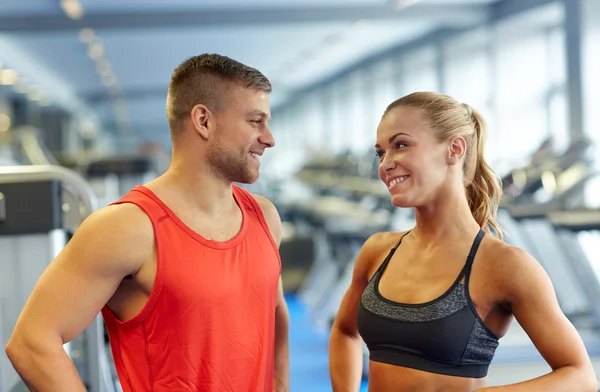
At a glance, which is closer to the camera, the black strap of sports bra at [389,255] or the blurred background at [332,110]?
the black strap of sports bra at [389,255]

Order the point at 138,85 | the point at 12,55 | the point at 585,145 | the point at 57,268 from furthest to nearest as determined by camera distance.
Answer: the point at 138,85
the point at 12,55
the point at 585,145
the point at 57,268

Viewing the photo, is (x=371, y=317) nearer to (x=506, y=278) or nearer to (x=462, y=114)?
(x=506, y=278)

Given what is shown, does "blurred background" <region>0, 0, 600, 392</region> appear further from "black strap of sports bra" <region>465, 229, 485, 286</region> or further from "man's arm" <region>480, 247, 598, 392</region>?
"man's arm" <region>480, 247, 598, 392</region>

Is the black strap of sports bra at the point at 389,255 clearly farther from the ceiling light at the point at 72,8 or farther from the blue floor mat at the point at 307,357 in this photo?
the ceiling light at the point at 72,8

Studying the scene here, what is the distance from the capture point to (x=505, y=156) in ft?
33.9

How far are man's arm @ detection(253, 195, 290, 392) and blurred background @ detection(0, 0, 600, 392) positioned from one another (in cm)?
59

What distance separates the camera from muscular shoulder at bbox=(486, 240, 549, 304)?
1.50 metres

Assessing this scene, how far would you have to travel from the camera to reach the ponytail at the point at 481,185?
177 centimetres

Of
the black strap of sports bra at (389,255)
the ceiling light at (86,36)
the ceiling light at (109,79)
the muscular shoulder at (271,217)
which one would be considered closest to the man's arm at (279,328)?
the muscular shoulder at (271,217)

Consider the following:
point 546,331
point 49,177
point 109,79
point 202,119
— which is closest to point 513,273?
point 546,331

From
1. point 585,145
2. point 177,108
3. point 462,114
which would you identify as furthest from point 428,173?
point 585,145

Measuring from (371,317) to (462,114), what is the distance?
1.62 feet

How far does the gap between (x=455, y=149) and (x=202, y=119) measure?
0.56 meters

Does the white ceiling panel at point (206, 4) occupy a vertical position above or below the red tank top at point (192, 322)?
above
